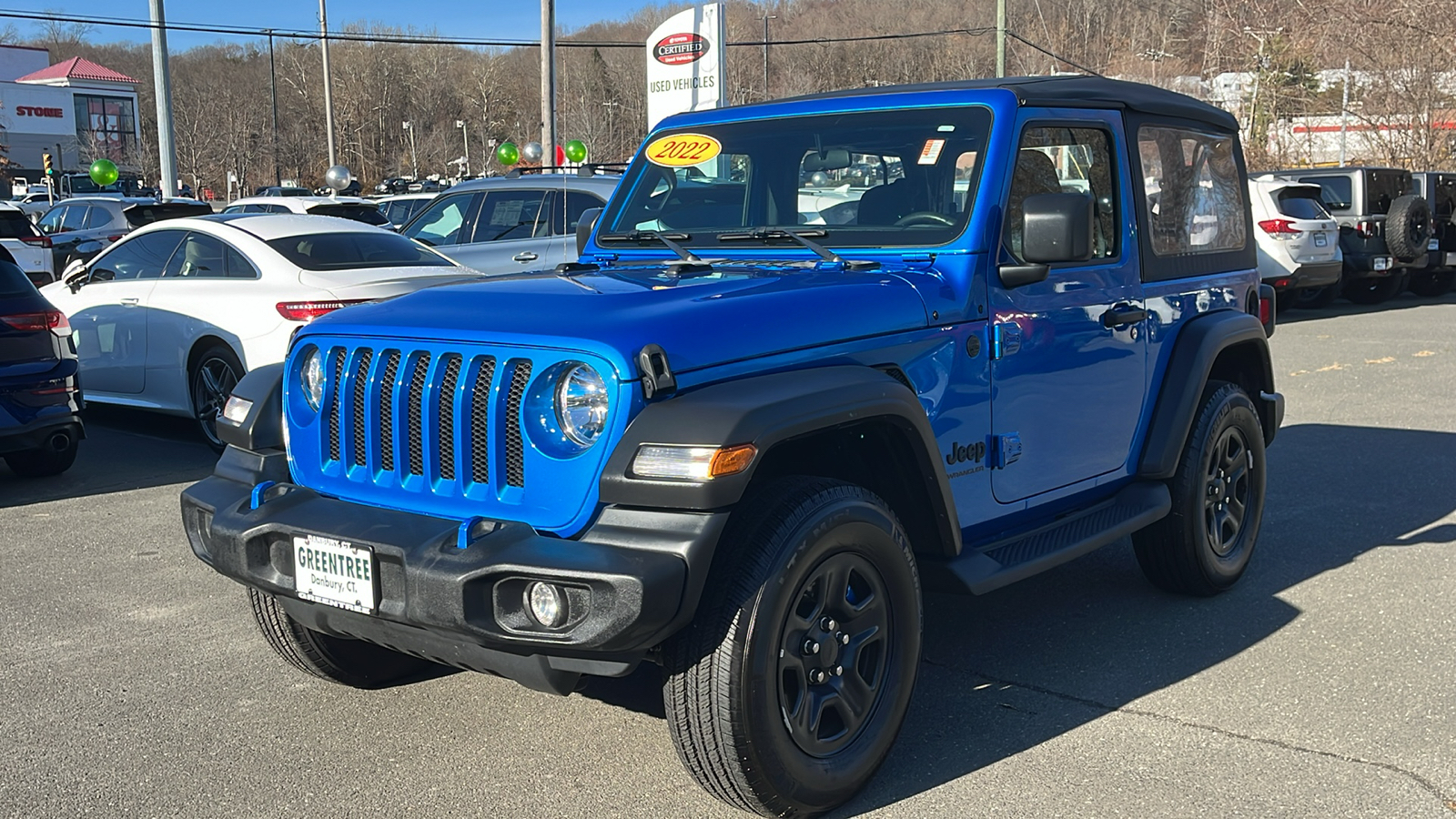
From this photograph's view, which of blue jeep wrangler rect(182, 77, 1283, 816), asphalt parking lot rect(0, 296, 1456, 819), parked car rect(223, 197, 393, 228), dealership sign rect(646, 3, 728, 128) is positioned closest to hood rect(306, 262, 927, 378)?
blue jeep wrangler rect(182, 77, 1283, 816)

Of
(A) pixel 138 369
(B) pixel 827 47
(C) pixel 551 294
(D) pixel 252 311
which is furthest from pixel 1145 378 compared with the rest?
(B) pixel 827 47

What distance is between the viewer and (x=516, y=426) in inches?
130

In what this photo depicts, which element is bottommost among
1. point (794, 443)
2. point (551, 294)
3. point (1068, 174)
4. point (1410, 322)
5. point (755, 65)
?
point (1410, 322)

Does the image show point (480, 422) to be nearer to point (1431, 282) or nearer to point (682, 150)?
point (682, 150)

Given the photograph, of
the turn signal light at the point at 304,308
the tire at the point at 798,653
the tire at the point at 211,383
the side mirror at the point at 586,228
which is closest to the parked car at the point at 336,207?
the tire at the point at 211,383

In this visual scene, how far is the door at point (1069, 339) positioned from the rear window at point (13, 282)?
5857 millimetres

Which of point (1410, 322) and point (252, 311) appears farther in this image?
point (1410, 322)

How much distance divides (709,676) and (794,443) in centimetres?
73

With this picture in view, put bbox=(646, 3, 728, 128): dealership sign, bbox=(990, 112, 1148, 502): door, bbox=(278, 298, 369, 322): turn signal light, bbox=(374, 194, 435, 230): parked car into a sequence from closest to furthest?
1. bbox=(990, 112, 1148, 502): door
2. bbox=(278, 298, 369, 322): turn signal light
3. bbox=(646, 3, 728, 128): dealership sign
4. bbox=(374, 194, 435, 230): parked car

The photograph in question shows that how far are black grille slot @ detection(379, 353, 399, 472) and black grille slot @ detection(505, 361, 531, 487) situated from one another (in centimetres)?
42

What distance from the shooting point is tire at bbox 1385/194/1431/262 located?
A: 18.2m

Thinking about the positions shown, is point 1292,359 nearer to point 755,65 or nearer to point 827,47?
point 827,47

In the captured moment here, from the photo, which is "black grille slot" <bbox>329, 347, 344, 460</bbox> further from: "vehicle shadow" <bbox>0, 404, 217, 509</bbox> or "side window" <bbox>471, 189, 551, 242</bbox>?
"side window" <bbox>471, 189, 551, 242</bbox>

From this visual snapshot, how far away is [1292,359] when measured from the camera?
42.8 feet
